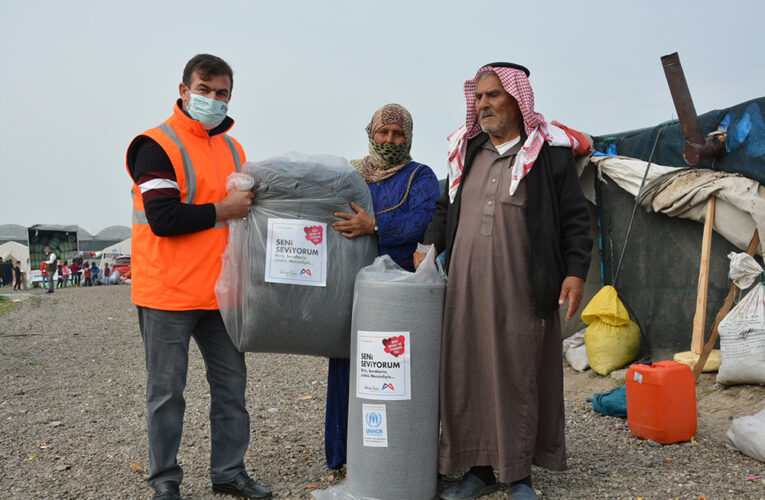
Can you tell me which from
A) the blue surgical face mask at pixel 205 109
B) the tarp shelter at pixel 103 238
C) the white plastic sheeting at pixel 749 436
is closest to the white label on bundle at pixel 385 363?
the blue surgical face mask at pixel 205 109

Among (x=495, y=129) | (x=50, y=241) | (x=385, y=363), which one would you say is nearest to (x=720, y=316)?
(x=495, y=129)

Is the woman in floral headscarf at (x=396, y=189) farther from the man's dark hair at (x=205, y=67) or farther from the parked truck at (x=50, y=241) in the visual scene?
the parked truck at (x=50, y=241)

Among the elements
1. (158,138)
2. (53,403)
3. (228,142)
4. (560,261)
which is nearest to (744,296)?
(560,261)

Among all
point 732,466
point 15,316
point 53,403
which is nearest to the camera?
point 732,466

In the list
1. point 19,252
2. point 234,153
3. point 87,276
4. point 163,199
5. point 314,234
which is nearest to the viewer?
point 163,199

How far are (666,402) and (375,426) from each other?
197 cm

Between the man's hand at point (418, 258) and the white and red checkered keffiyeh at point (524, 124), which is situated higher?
the white and red checkered keffiyeh at point (524, 124)

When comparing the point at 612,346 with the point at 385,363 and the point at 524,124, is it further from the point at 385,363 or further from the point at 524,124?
the point at 385,363

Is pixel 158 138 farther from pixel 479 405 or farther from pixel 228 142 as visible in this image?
pixel 479 405

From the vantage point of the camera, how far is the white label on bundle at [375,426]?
2734 mm

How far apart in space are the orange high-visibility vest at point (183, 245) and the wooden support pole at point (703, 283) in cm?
368

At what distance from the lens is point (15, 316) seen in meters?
13.8

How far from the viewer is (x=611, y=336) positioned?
5.51 metres

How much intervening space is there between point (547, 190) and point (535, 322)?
1.85 feet
